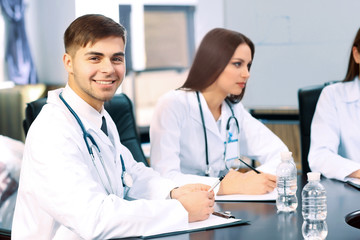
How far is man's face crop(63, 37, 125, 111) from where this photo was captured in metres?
1.65

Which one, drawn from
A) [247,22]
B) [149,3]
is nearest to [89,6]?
[247,22]

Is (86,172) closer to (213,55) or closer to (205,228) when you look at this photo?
(205,228)

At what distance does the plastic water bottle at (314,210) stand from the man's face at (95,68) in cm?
65

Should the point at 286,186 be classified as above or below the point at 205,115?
below

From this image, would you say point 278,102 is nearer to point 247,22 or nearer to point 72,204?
point 247,22

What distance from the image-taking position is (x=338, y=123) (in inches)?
102

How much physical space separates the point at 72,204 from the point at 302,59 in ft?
8.45

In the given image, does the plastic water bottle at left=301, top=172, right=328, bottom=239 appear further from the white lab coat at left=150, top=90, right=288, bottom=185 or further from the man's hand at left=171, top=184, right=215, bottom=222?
the white lab coat at left=150, top=90, right=288, bottom=185

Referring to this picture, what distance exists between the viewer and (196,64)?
2531 millimetres

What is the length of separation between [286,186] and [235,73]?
0.80 m

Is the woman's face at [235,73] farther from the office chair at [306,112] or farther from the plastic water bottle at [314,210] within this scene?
the plastic water bottle at [314,210]

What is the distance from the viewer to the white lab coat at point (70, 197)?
1.42m

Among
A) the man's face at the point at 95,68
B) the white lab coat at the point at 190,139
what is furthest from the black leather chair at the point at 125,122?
the man's face at the point at 95,68

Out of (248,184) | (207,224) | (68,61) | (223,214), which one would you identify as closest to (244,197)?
(248,184)
